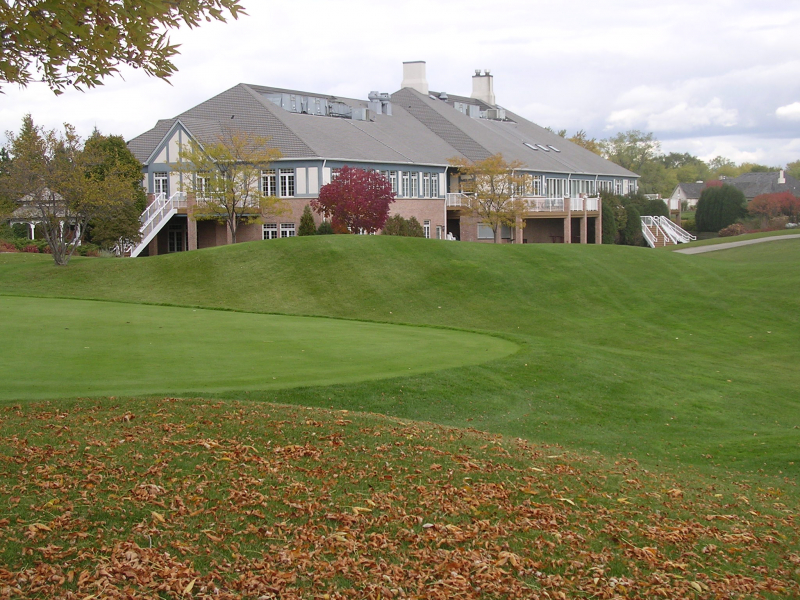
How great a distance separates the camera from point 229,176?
130 ft

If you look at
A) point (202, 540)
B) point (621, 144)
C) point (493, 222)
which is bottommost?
point (202, 540)

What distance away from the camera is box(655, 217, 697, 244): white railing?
212 feet

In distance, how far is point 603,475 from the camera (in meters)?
8.56

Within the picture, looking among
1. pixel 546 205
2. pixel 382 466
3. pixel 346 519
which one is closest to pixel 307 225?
pixel 546 205

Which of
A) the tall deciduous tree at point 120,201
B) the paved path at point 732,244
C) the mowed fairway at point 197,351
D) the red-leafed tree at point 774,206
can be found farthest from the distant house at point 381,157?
the mowed fairway at point 197,351

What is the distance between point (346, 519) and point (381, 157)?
42474 mm

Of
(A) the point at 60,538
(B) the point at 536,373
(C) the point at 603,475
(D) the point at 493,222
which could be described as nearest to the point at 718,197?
(D) the point at 493,222

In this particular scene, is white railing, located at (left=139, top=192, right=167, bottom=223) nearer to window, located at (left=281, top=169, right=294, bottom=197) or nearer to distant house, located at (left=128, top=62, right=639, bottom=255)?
distant house, located at (left=128, top=62, right=639, bottom=255)

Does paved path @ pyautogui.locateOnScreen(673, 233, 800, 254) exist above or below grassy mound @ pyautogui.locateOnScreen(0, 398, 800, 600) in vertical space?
above

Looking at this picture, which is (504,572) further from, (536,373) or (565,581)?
(536,373)

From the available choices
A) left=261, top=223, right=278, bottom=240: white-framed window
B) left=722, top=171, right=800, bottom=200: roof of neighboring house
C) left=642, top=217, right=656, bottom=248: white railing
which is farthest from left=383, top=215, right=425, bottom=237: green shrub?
left=722, top=171, right=800, bottom=200: roof of neighboring house

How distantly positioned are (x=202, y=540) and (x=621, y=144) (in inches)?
4941

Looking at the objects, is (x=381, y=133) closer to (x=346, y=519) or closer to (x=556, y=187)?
(x=556, y=187)

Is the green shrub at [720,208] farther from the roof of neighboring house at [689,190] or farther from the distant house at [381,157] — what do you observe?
the roof of neighboring house at [689,190]
